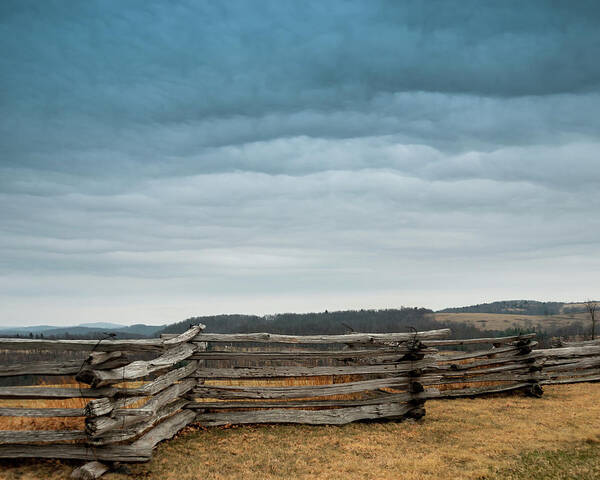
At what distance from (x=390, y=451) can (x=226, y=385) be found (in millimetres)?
4172

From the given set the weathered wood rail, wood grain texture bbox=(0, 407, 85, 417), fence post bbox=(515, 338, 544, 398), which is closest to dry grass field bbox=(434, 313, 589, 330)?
fence post bbox=(515, 338, 544, 398)

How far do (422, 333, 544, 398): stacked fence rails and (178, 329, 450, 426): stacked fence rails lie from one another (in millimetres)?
2771

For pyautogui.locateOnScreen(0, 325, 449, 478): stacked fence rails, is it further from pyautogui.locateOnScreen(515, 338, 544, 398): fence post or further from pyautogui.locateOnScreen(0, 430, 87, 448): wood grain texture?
pyautogui.locateOnScreen(515, 338, 544, 398): fence post

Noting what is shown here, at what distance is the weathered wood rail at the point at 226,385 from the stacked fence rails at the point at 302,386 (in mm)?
21

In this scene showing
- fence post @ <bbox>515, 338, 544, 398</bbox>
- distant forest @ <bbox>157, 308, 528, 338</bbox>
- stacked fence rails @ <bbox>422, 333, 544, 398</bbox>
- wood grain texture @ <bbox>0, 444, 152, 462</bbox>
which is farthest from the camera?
distant forest @ <bbox>157, 308, 528, 338</bbox>

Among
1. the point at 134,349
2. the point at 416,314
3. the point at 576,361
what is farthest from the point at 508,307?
the point at 134,349

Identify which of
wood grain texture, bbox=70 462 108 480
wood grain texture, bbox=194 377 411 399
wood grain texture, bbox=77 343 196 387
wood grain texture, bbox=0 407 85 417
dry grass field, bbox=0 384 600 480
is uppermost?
wood grain texture, bbox=77 343 196 387

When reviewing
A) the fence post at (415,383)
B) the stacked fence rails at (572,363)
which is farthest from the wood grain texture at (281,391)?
the stacked fence rails at (572,363)

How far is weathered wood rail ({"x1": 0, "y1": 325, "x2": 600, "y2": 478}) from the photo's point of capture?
644 centimetres

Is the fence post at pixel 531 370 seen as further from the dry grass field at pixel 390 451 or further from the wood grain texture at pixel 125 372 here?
the wood grain texture at pixel 125 372

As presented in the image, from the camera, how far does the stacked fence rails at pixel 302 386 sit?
345 inches

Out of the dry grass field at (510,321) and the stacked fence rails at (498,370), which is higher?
the stacked fence rails at (498,370)

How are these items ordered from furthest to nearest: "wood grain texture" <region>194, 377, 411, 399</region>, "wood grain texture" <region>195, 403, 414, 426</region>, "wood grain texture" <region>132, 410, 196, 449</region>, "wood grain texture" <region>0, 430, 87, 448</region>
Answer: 1. "wood grain texture" <region>194, 377, 411, 399</region>
2. "wood grain texture" <region>195, 403, 414, 426</region>
3. "wood grain texture" <region>132, 410, 196, 449</region>
4. "wood grain texture" <region>0, 430, 87, 448</region>

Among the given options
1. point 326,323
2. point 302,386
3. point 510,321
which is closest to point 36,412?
point 302,386
